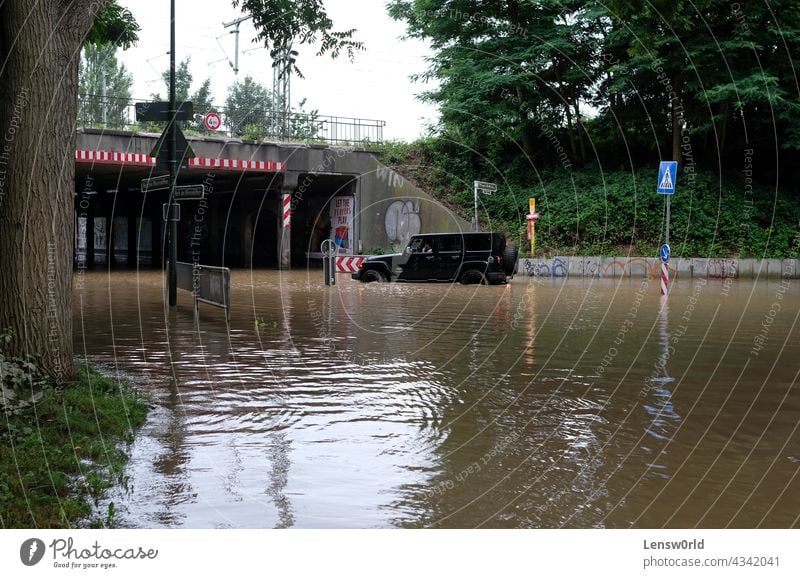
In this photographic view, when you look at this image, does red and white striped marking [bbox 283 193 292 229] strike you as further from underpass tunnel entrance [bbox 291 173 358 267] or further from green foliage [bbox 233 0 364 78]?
green foliage [bbox 233 0 364 78]

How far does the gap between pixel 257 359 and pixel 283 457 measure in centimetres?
504

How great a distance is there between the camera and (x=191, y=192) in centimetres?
1745

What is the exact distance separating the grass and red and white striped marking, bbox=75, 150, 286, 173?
2725 cm

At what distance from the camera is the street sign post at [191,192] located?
17281 mm

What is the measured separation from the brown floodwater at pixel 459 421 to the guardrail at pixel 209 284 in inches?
20.4

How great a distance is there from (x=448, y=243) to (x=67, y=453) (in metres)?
23.1

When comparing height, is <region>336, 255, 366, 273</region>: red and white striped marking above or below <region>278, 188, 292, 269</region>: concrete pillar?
below

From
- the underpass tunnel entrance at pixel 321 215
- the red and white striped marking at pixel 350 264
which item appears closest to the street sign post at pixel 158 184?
the red and white striped marking at pixel 350 264

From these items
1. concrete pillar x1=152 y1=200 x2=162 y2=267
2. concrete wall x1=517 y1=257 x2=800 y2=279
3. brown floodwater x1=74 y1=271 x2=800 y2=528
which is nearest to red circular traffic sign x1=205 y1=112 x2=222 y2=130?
concrete wall x1=517 y1=257 x2=800 y2=279

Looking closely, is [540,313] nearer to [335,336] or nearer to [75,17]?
[335,336]

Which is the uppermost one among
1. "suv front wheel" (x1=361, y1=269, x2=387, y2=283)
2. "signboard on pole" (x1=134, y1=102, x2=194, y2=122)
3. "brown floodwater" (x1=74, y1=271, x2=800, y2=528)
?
→ "signboard on pole" (x1=134, y1=102, x2=194, y2=122)

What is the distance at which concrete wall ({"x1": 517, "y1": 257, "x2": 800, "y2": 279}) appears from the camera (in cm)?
3316

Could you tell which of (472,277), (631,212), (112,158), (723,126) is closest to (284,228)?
(112,158)

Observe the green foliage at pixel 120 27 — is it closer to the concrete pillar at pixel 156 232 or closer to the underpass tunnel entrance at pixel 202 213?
the underpass tunnel entrance at pixel 202 213
